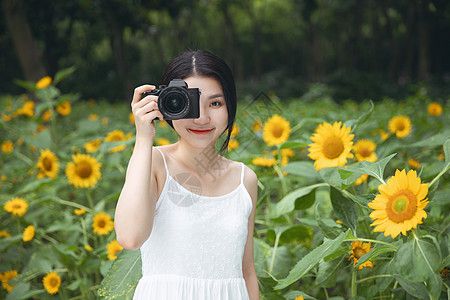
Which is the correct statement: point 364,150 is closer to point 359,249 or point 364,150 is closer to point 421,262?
point 359,249

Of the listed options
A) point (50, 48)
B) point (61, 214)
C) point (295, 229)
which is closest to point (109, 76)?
point (50, 48)

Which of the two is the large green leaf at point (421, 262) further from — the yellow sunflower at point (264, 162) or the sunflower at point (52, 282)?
the sunflower at point (52, 282)

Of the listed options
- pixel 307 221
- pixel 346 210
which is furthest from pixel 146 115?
pixel 307 221

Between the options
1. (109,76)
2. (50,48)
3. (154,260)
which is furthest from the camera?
(109,76)

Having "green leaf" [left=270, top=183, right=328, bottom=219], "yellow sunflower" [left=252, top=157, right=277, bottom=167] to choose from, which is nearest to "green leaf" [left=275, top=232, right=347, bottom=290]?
"green leaf" [left=270, top=183, right=328, bottom=219]

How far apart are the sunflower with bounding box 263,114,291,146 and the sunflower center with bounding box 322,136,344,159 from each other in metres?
0.51

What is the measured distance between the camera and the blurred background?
16.7 feet

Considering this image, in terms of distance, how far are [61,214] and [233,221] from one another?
141 cm

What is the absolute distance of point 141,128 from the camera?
1.07m

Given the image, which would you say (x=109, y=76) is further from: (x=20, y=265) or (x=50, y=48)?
(x=20, y=265)

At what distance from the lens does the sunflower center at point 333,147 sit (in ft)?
4.80

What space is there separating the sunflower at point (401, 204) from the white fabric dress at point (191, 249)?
1.21 feet

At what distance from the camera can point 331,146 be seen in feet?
4.82

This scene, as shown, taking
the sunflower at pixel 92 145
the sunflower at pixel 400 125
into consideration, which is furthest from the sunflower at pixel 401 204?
the sunflower at pixel 92 145
